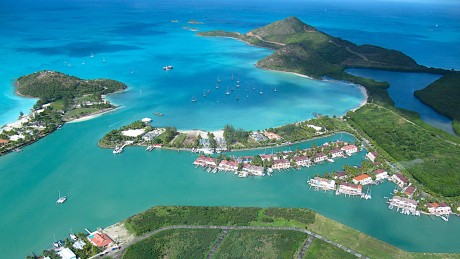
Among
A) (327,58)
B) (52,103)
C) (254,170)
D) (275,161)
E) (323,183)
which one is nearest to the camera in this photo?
(323,183)

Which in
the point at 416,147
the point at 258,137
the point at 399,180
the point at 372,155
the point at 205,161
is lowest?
the point at 205,161

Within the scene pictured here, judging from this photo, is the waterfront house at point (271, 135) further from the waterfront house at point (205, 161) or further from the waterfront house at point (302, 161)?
the waterfront house at point (205, 161)

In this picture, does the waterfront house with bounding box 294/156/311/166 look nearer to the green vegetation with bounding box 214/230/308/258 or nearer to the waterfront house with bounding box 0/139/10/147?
the green vegetation with bounding box 214/230/308/258

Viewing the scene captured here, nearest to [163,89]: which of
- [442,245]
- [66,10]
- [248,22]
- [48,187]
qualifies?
[48,187]

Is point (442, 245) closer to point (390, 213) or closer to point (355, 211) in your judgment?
point (390, 213)

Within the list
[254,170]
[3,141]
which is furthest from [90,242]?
[3,141]

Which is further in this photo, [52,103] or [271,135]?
[52,103]

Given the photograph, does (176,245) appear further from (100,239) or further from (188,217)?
(100,239)
